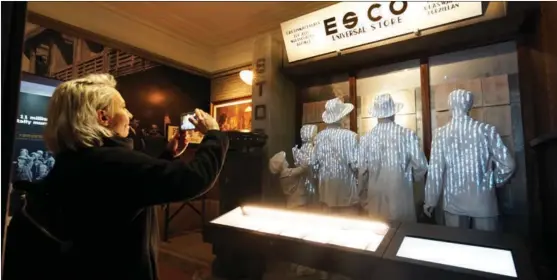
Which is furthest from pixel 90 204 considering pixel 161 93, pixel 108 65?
pixel 161 93

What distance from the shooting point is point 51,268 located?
0.79 m

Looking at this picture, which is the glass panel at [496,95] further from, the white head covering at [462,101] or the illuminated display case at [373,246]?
the illuminated display case at [373,246]

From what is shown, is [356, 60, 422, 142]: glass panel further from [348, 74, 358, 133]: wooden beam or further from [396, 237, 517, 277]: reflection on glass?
[396, 237, 517, 277]: reflection on glass

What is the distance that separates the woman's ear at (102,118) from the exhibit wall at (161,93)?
229 centimetres

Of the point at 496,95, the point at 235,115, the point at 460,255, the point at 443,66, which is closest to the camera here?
the point at 460,255

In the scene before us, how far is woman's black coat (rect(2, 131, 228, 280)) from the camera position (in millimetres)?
776

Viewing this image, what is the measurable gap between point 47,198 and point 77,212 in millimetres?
94

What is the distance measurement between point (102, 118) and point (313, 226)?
114 centimetres

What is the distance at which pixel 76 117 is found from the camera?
0.86 meters

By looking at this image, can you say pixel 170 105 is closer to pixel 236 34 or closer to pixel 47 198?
pixel 236 34

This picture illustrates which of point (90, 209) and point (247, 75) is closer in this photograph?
point (90, 209)

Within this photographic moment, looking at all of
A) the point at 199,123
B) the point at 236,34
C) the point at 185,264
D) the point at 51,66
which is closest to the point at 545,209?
the point at 199,123

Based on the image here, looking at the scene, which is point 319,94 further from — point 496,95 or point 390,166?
point 496,95

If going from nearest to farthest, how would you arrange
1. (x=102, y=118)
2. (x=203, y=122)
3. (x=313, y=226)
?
1. (x=102, y=118)
2. (x=203, y=122)
3. (x=313, y=226)
